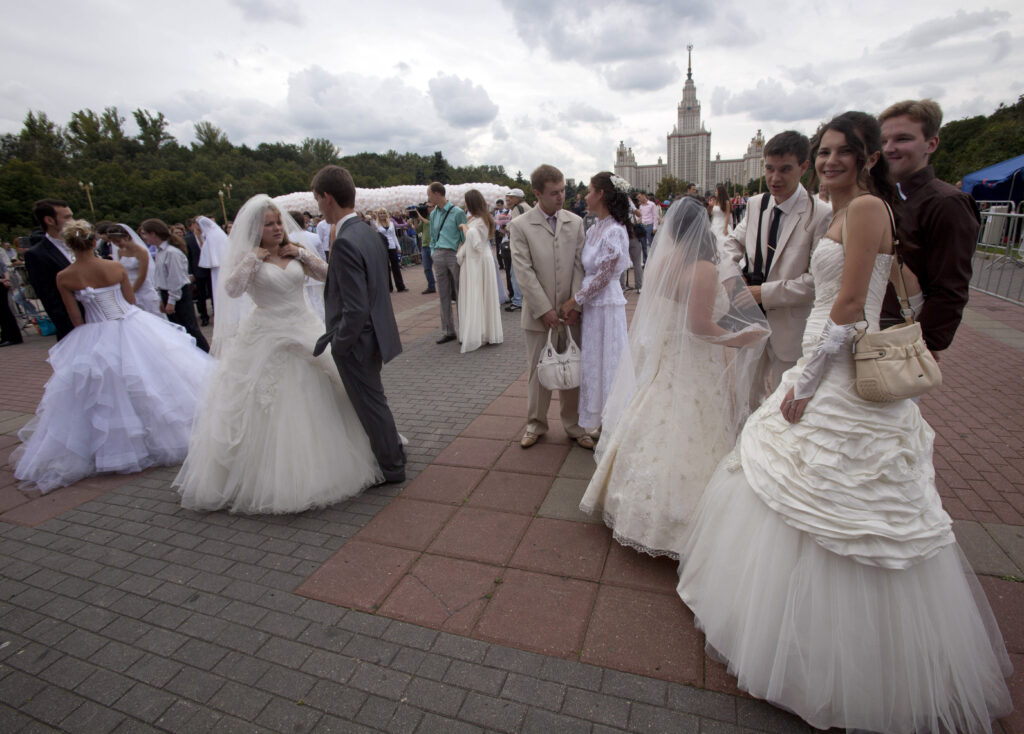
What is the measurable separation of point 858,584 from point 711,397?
3.73ft

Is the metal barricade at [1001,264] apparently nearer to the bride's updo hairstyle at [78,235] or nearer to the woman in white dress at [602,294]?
the woman in white dress at [602,294]

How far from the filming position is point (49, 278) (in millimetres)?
5027

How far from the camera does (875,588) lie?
1781 mm

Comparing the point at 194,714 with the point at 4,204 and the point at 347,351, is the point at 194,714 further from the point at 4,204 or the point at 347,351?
the point at 4,204

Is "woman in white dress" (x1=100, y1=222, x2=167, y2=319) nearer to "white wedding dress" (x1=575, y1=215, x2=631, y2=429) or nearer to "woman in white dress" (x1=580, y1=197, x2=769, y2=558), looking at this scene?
"white wedding dress" (x1=575, y1=215, x2=631, y2=429)

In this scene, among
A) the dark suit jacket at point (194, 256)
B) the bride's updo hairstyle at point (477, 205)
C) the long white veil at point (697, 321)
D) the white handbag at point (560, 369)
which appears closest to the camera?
the long white veil at point (697, 321)

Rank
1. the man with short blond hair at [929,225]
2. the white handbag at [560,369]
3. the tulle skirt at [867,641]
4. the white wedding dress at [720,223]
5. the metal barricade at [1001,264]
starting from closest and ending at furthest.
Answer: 1. the tulle skirt at [867,641]
2. the man with short blond hair at [929,225]
3. the white handbag at [560,369]
4. the white wedding dress at [720,223]
5. the metal barricade at [1001,264]

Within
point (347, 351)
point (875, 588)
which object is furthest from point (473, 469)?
point (875, 588)

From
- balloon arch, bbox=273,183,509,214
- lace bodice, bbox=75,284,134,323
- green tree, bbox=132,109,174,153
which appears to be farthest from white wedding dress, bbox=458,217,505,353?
green tree, bbox=132,109,174,153

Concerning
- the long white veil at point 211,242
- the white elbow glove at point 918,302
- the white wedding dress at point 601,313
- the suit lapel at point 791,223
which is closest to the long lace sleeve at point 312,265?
the white wedding dress at point 601,313

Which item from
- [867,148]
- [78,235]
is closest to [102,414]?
[78,235]

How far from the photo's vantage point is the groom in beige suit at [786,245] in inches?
112

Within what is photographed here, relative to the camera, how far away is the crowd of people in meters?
1.80

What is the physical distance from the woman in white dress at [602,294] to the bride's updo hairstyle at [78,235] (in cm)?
408
